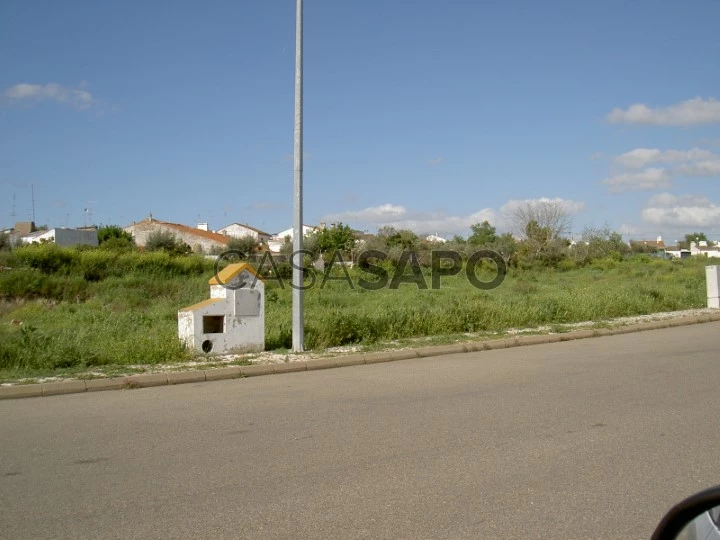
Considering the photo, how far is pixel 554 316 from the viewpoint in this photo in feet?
56.7

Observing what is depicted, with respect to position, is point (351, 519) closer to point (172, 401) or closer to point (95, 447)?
point (95, 447)

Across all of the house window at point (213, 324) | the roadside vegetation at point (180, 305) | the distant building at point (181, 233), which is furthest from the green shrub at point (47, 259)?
the distant building at point (181, 233)

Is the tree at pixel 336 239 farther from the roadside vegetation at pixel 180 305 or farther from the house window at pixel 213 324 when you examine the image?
the house window at pixel 213 324

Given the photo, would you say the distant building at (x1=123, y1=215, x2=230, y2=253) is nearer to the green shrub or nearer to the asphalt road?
Answer: the green shrub

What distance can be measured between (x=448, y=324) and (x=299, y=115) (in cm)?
582

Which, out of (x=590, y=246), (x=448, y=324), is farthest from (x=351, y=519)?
(x=590, y=246)

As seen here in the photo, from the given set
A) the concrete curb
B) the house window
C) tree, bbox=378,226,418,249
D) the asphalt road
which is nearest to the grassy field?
the house window

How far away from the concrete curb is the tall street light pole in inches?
40.3

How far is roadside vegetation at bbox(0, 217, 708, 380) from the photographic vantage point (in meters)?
11.3

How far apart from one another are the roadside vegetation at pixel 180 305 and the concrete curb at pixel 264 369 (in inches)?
38.7

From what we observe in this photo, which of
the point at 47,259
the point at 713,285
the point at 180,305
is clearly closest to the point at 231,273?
the point at 180,305

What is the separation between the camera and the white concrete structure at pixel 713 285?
21.0 meters

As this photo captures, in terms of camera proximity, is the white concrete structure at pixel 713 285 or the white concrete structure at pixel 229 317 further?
the white concrete structure at pixel 713 285

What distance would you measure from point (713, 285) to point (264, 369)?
16822 millimetres
